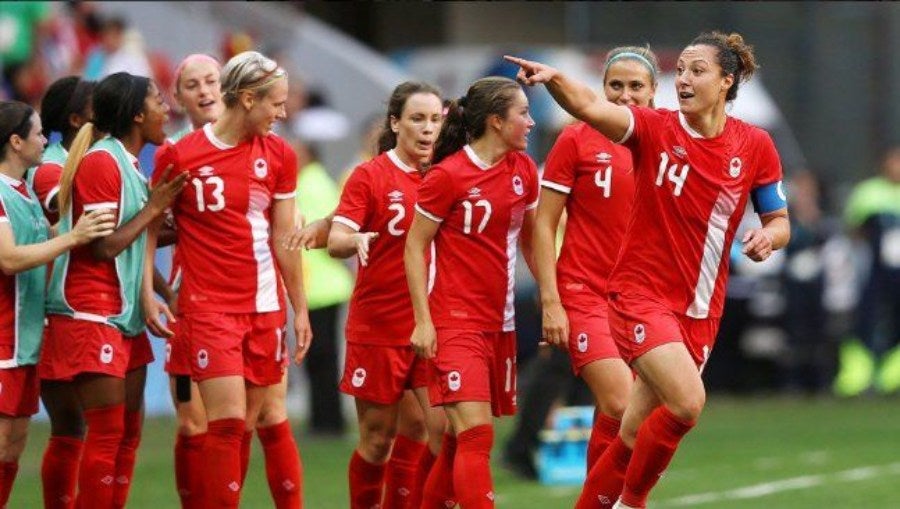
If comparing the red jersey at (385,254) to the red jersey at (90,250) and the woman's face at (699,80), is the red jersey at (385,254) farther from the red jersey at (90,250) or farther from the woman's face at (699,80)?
the woman's face at (699,80)

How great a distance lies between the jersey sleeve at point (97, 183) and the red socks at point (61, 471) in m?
1.22

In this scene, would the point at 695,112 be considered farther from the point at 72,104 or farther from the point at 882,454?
the point at 882,454

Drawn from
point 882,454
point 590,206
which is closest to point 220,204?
point 590,206

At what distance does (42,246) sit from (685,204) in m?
2.93

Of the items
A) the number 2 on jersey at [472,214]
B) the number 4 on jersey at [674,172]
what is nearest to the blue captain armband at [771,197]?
the number 4 on jersey at [674,172]

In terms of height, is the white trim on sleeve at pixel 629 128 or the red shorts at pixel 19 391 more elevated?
the white trim on sleeve at pixel 629 128

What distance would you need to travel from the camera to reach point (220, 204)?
962cm

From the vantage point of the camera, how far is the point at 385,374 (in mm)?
9844

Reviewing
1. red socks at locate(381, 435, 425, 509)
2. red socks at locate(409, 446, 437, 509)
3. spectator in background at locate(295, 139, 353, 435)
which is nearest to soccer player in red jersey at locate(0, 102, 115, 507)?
red socks at locate(381, 435, 425, 509)

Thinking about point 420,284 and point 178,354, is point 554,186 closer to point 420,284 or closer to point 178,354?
point 420,284

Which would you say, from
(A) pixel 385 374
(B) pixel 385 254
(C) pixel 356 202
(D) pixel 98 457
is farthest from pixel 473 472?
(D) pixel 98 457

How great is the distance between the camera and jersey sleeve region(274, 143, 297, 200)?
9844mm

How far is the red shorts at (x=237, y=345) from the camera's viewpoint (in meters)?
9.51

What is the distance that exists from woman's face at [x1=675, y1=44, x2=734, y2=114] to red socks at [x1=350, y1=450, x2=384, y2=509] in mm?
2358
